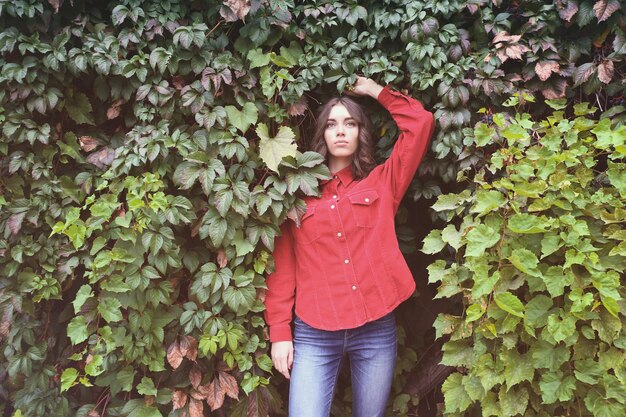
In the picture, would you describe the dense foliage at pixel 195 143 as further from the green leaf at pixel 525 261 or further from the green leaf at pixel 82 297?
the green leaf at pixel 525 261


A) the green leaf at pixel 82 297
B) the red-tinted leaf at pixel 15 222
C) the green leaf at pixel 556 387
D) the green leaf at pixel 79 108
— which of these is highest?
the green leaf at pixel 79 108

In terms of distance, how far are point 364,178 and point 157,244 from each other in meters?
0.80

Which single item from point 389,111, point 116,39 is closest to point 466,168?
point 389,111

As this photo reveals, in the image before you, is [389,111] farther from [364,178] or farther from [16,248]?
[16,248]

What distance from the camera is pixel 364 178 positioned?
6.54 ft

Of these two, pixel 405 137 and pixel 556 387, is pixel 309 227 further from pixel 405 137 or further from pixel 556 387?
pixel 556 387

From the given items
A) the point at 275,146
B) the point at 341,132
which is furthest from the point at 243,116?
the point at 341,132

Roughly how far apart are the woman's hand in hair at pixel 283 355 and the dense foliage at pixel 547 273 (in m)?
0.59

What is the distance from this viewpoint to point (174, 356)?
1877mm

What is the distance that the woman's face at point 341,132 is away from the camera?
1950 millimetres

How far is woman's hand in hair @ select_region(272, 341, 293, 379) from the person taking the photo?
196 centimetres

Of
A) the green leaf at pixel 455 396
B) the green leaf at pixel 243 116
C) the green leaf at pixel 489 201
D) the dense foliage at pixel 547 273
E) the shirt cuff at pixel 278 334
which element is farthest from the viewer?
the shirt cuff at pixel 278 334

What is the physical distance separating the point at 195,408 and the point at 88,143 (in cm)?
109

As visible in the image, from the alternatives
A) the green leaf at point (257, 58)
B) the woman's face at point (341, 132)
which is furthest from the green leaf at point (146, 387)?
the green leaf at point (257, 58)
